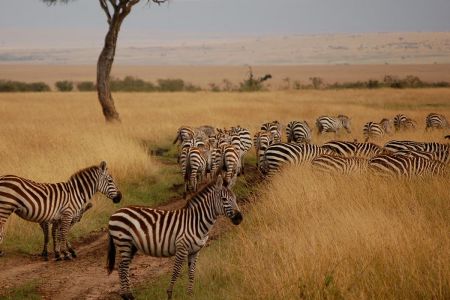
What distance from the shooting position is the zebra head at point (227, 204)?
808cm

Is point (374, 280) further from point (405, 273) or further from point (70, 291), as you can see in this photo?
point (70, 291)

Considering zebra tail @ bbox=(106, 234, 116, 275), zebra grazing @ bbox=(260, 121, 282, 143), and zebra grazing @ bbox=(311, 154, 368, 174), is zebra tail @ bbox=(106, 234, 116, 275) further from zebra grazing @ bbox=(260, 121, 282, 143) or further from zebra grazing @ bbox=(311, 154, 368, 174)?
zebra grazing @ bbox=(260, 121, 282, 143)

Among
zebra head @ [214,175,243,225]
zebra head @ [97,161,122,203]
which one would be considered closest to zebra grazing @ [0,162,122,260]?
zebra head @ [97,161,122,203]

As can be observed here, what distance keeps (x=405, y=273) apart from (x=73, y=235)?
6388 millimetres

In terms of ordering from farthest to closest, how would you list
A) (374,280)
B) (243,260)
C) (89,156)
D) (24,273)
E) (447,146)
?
(89,156) < (447,146) < (24,273) < (243,260) < (374,280)

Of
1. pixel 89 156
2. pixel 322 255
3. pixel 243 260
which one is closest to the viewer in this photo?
pixel 322 255

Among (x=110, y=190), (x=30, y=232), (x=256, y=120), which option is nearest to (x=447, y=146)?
(x=110, y=190)

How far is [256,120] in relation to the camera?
2839 cm

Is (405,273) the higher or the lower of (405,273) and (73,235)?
the higher

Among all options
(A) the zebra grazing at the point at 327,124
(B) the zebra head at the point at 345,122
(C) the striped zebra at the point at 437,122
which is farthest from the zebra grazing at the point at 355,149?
(C) the striped zebra at the point at 437,122

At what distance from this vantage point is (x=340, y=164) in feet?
41.7

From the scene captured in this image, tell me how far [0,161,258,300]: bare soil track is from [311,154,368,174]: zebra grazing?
13.1ft

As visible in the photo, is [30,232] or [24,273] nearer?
[24,273]

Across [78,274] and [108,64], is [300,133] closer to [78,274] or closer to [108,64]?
[108,64]
